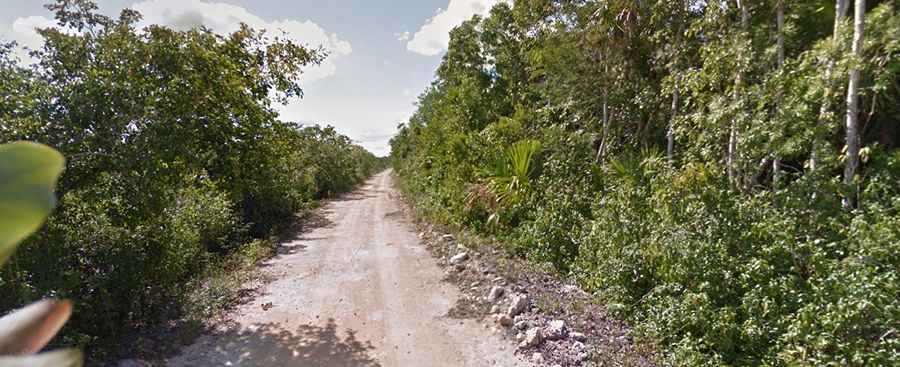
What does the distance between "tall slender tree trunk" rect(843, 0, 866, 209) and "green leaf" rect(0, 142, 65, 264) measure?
15.5 ft

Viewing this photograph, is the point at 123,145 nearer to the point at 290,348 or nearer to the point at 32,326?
the point at 290,348

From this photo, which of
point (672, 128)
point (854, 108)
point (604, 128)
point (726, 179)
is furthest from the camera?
point (604, 128)

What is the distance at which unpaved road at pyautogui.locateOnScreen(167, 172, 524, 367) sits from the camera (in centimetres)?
413

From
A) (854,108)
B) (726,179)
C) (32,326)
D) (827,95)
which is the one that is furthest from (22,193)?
(726,179)

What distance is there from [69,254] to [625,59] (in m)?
7.58

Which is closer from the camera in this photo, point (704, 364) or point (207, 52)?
point (704, 364)

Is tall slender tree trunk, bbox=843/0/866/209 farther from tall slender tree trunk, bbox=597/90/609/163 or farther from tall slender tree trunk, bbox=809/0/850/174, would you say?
tall slender tree trunk, bbox=597/90/609/163

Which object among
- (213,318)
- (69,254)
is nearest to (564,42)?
(213,318)

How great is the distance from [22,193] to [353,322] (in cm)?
488

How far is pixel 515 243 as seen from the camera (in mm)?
6711

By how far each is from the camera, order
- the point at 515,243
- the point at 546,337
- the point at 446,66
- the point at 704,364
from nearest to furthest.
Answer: the point at 704,364
the point at 546,337
the point at 515,243
the point at 446,66

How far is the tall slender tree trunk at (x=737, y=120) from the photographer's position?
14.0ft

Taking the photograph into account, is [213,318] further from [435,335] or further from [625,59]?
[625,59]

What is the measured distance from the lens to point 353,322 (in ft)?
16.2
